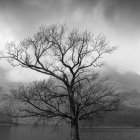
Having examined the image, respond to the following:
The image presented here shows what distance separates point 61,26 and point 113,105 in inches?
342

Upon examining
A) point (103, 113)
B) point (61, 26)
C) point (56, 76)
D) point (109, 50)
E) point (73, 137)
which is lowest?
point (73, 137)

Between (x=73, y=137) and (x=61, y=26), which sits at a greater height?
(x=61, y=26)

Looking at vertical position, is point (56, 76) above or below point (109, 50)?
below

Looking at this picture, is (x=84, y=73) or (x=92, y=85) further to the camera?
(x=84, y=73)

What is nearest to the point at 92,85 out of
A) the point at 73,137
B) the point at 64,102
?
the point at 64,102

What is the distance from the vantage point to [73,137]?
66.9 feet

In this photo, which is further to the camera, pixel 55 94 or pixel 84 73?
pixel 84 73

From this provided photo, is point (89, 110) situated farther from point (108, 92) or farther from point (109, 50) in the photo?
point (109, 50)

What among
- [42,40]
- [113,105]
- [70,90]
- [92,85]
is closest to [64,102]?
[70,90]

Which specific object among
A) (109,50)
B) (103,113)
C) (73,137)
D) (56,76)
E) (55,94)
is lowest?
(73,137)

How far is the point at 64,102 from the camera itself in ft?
71.6

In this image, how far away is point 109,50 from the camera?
21625 mm

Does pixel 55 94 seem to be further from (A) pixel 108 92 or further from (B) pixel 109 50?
(B) pixel 109 50

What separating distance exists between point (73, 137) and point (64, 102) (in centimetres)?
334
